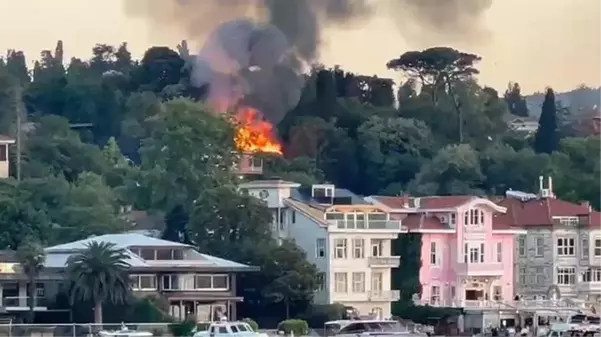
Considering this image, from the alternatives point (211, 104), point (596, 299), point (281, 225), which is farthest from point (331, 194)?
point (211, 104)

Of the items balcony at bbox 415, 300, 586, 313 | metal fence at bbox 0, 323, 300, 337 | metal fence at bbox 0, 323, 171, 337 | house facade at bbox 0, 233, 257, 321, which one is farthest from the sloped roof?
balcony at bbox 415, 300, 586, 313

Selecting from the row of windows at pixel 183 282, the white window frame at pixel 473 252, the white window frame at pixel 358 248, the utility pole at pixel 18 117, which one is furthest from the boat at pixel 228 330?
the utility pole at pixel 18 117

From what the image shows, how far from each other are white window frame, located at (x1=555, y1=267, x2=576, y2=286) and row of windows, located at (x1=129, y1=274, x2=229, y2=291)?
19874 mm

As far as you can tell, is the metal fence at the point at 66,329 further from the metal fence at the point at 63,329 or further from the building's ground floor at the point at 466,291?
the building's ground floor at the point at 466,291

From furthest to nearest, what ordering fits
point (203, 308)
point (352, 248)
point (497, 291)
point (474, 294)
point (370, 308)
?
point (497, 291)
point (474, 294)
point (352, 248)
point (370, 308)
point (203, 308)

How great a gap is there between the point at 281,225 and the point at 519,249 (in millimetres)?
12635

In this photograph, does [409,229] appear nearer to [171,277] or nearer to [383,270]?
[383,270]

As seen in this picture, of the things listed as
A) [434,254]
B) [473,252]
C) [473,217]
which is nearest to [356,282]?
[434,254]

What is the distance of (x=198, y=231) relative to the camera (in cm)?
8738

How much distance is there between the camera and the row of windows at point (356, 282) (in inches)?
3452

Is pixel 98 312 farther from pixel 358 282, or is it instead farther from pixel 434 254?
pixel 434 254

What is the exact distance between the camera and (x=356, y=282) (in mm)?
88250

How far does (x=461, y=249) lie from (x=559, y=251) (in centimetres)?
677

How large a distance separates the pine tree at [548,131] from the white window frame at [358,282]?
44.5 metres
